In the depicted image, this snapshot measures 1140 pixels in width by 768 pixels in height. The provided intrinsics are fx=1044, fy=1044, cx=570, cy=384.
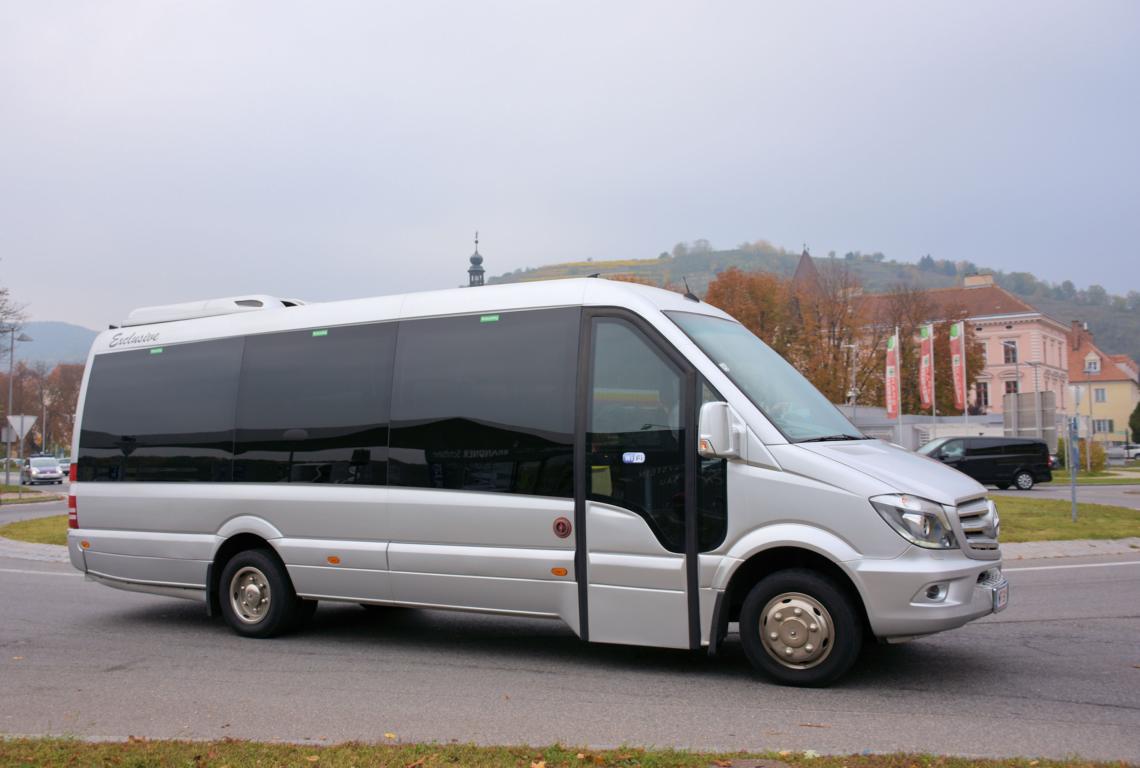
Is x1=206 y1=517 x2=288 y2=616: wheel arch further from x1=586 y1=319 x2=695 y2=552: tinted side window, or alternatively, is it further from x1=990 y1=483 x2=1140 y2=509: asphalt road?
x1=990 y1=483 x2=1140 y2=509: asphalt road

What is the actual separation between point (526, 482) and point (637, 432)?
955 millimetres

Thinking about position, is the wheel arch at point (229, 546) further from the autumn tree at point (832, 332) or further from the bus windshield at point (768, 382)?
the autumn tree at point (832, 332)

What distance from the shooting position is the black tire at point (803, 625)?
6.44 meters

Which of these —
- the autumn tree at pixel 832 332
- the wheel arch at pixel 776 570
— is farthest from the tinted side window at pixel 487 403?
the autumn tree at pixel 832 332

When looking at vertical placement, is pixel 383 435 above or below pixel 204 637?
above

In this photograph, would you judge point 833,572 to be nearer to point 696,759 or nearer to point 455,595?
point 696,759

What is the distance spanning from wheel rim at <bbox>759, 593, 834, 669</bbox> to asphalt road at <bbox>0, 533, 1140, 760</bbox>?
216 millimetres

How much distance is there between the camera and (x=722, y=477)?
6812mm

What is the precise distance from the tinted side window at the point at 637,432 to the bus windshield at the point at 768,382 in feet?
1.20

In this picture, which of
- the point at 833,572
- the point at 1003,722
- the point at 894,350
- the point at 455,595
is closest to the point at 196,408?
the point at 455,595

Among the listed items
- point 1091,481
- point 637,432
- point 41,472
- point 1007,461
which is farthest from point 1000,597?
point 41,472

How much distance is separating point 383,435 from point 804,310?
57.6 m

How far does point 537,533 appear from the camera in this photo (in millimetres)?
7441

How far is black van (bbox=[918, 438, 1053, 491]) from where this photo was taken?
3544cm
